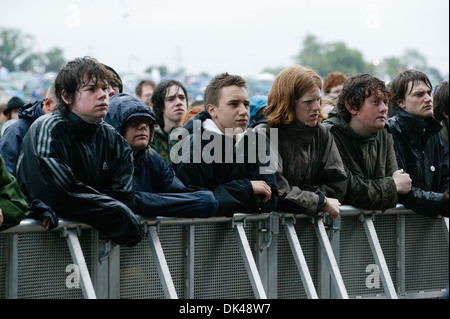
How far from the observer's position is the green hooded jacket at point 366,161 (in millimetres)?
5789

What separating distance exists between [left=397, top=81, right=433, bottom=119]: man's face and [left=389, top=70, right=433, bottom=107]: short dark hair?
26 millimetres

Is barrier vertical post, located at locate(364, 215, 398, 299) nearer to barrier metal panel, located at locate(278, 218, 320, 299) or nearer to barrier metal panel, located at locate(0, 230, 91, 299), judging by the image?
barrier metal panel, located at locate(278, 218, 320, 299)

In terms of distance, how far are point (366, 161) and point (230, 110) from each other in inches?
49.0

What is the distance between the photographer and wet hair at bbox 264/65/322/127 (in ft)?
18.7

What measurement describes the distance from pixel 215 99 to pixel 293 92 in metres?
0.60

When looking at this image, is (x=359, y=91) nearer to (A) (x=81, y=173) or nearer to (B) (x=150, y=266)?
(B) (x=150, y=266)

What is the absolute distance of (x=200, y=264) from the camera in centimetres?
499

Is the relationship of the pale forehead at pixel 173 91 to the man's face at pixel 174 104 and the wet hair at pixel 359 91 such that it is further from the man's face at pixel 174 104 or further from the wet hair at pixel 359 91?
the wet hair at pixel 359 91

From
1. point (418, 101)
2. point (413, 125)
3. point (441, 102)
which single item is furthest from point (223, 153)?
point (441, 102)

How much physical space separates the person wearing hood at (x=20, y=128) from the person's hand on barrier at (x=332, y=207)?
6.49ft

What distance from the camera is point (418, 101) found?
6621 millimetres

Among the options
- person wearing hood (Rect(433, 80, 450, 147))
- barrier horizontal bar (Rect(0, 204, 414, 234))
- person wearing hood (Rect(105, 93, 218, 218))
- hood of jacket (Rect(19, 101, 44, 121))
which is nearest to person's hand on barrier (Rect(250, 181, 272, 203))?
barrier horizontal bar (Rect(0, 204, 414, 234))

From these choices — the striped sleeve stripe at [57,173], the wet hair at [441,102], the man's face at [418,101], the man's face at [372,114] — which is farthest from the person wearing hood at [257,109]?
the striped sleeve stripe at [57,173]
